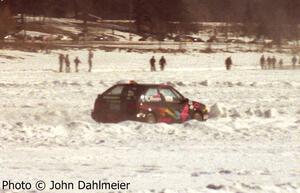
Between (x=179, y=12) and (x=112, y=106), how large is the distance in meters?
115

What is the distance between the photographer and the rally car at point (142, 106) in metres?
17.2

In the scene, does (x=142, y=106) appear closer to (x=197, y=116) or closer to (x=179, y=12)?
(x=197, y=116)

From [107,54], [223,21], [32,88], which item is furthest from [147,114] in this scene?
[223,21]

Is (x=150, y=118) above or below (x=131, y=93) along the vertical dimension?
below

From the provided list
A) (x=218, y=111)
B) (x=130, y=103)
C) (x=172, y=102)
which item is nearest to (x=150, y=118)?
(x=130, y=103)

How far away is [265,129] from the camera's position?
15453 mm

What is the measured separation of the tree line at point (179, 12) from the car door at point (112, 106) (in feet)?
241

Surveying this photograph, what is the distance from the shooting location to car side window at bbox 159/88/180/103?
18.1 meters

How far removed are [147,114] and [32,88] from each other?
14101 millimetres

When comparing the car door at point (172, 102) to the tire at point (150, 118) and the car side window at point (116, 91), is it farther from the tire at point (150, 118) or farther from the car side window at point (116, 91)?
the car side window at point (116, 91)

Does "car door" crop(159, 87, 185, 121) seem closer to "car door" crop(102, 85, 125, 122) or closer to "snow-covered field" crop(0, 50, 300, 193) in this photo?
"snow-covered field" crop(0, 50, 300, 193)

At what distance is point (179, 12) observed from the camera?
13125cm

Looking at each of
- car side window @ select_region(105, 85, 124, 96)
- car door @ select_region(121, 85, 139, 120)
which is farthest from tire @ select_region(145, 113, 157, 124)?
car side window @ select_region(105, 85, 124, 96)

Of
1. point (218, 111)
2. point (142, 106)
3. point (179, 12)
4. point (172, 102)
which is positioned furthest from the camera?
point (179, 12)
